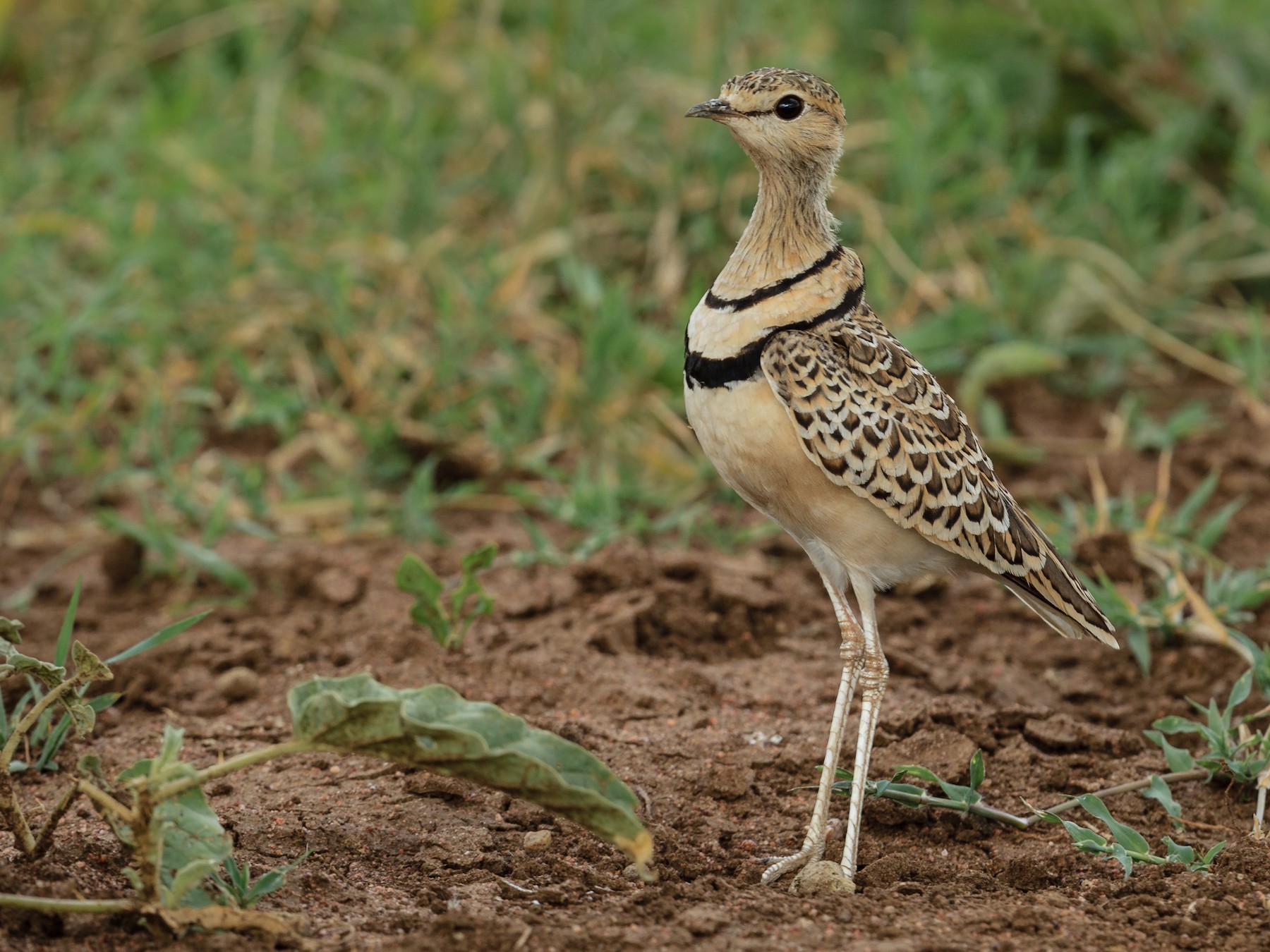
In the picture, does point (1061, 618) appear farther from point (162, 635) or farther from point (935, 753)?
point (162, 635)

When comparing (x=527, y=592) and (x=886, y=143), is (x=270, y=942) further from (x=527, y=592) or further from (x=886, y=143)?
(x=886, y=143)

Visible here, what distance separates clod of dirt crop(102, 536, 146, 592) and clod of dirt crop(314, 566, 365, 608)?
60 cm

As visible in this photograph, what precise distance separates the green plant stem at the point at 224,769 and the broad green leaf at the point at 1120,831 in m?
1.61

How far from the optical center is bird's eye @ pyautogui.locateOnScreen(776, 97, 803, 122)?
362cm

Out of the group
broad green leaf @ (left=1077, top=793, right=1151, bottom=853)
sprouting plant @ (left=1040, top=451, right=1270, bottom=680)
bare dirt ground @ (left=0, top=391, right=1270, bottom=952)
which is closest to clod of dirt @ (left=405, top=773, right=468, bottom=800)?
bare dirt ground @ (left=0, top=391, right=1270, bottom=952)

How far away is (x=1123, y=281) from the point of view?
6.30m

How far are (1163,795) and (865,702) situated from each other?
0.67m

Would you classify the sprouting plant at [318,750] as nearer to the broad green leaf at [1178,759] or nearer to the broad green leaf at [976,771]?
the broad green leaf at [976,771]

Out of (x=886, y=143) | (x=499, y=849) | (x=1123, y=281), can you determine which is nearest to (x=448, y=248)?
(x=886, y=143)

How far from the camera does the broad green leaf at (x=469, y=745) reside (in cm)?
261

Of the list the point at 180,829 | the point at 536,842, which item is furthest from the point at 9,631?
the point at 536,842

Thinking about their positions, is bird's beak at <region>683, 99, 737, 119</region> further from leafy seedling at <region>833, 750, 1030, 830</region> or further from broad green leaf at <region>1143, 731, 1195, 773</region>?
broad green leaf at <region>1143, 731, 1195, 773</region>

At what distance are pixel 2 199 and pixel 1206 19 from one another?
5303 millimetres

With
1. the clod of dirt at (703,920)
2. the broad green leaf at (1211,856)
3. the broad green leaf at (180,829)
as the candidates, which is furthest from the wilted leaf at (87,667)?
the broad green leaf at (1211,856)
